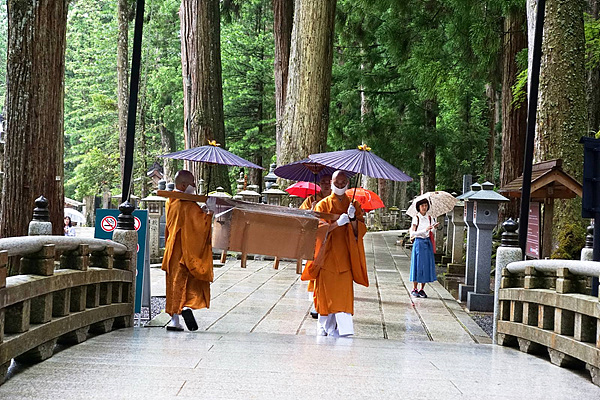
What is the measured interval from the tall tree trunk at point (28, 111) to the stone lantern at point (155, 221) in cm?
580

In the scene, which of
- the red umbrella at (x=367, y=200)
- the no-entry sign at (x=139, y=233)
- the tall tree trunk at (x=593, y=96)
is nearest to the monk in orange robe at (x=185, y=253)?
the no-entry sign at (x=139, y=233)

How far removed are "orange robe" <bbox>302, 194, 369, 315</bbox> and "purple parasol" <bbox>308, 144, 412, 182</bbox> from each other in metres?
0.42

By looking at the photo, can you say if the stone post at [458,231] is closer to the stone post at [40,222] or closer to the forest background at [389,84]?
the forest background at [389,84]

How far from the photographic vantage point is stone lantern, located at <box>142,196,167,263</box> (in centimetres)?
1542

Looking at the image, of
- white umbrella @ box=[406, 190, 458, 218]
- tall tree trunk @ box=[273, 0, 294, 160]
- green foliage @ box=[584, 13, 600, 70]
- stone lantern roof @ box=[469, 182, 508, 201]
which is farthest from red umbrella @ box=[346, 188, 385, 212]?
tall tree trunk @ box=[273, 0, 294, 160]

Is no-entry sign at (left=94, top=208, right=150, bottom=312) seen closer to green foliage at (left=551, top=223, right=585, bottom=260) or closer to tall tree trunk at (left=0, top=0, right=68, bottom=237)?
tall tree trunk at (left=0, top=0, right=68, bottom=237)

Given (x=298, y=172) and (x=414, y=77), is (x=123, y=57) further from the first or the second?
(x=298, y=172)

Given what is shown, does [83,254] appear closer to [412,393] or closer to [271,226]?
[271,226]

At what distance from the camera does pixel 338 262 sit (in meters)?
8.36

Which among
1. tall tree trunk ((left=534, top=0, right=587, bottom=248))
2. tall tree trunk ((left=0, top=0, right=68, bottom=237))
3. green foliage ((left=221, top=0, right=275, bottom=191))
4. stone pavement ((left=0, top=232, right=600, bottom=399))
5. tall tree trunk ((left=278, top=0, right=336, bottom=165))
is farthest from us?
green foliage ((left=221, top=0, right=275, bottom=191))

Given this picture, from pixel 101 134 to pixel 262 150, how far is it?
8.81 m

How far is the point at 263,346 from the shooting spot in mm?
6684

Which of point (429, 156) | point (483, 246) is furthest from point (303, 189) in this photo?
point (429, 156)

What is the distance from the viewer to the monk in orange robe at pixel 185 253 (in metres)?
7.88
